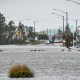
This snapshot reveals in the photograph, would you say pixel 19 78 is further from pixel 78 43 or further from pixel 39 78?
pixel 78 43

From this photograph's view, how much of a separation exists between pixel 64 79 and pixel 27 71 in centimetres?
192

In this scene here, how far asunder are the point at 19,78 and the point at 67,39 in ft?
240

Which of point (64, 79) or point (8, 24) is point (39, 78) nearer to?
point (64, 79)

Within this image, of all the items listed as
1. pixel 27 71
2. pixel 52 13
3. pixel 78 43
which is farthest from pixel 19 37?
pixel 27 71

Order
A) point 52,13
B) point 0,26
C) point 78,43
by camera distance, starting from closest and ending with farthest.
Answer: point 78,43
point 52,13
point 0,26

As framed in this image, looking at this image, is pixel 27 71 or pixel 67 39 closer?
pixel 27 71

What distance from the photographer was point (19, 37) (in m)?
180

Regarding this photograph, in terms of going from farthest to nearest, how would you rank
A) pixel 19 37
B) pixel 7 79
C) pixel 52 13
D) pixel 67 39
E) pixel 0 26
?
pixel 19 37
pixel 0 26
pixel 52 13
pixel 67 39
pixel 7 79

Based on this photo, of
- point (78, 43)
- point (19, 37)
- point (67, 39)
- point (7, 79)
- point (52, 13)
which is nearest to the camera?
point (7, 79)

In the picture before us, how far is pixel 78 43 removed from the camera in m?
111

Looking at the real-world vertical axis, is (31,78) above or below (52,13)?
below

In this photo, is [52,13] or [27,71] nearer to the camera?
[27,71]

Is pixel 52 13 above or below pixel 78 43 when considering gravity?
above

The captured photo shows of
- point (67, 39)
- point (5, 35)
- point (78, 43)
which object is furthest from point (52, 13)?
point (5, 35)
